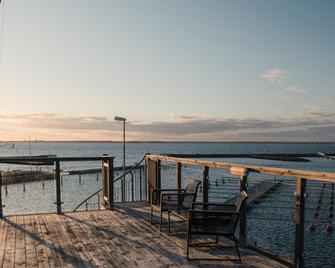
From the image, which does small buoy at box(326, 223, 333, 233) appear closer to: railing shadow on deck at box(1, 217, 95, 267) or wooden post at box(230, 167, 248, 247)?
wooden post at box(230, 167, 248, 247)

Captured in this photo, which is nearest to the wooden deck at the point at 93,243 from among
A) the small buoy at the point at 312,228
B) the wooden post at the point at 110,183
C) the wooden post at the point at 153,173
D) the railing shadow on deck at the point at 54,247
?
the railing shadow on deck at the point at 54,247

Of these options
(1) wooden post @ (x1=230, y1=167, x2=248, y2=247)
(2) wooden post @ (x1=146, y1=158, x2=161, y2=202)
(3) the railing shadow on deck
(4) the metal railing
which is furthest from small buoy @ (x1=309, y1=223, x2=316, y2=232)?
(3) the railing shadow on deck

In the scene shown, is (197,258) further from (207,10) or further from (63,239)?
(207,10)

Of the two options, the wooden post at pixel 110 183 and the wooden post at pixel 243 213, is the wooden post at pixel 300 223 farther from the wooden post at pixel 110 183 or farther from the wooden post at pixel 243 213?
the wooden post at pixel 110 183

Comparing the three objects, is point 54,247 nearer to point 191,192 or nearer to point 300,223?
point 191,192

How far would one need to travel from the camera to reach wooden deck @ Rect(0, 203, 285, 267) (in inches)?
167

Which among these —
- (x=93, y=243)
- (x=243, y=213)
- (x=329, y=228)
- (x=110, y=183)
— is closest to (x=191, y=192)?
(x=243, y=213)

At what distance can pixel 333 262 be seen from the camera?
37.4 feet

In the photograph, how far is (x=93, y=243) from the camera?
5062 mm

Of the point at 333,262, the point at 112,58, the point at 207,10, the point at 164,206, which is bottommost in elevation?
the point at 333,262

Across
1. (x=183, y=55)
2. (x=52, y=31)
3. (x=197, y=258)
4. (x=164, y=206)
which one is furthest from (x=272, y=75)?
(x=197, y=258)

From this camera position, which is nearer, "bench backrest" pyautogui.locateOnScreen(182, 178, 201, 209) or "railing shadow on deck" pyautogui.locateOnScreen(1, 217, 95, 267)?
"railing shadow on deck" pyautogui.locateOnScreen(1, 217, 95, 267)

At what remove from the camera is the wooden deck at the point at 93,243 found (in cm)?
425

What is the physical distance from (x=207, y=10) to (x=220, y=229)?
6.77 m
